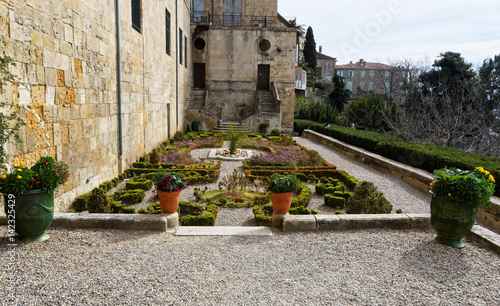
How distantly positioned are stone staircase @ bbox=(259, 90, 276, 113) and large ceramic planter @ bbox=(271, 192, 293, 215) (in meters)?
15.5

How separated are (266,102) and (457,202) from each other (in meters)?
17.3

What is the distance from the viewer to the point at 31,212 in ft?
12.5

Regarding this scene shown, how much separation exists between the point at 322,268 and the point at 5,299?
3.11 metres

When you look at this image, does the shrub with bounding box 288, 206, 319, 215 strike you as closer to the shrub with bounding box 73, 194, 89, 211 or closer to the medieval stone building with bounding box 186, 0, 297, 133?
the shrub with bounding box 73, 194, 89, 211

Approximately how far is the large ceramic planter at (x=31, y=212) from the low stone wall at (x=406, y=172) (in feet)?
22.4

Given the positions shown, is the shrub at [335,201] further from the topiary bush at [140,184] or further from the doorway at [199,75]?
the doorway at [199,75]

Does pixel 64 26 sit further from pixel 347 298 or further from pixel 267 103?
pixel 267 103

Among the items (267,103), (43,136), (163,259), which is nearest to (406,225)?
(163,259)

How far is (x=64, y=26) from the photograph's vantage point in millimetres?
5312

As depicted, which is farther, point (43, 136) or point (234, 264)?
point (43, 136)

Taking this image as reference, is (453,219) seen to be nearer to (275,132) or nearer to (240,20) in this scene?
(275,132)

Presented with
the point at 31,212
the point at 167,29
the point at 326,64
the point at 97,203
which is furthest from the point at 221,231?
the point at 326,64

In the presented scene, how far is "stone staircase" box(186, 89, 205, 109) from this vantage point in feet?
65.6

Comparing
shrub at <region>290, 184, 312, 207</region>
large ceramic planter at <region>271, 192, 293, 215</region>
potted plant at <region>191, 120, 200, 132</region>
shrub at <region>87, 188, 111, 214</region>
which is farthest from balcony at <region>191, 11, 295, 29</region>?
large ceramic planter at <region>271, 192, 293, 215</region>
